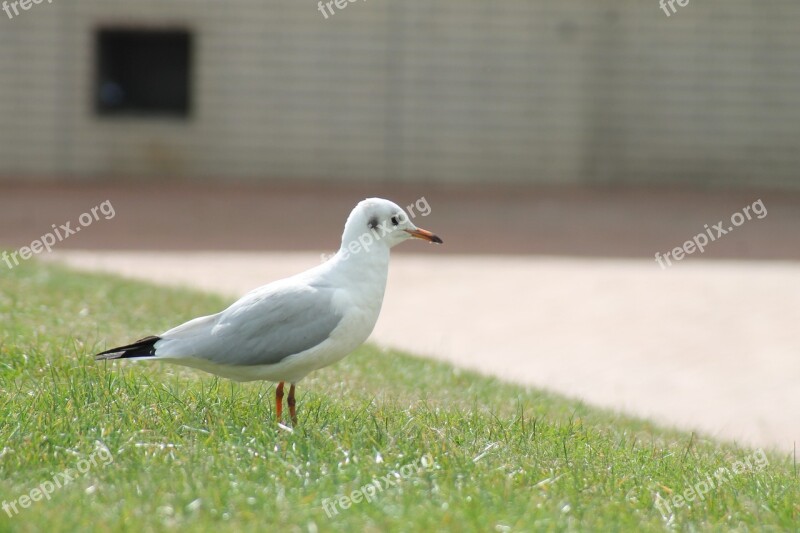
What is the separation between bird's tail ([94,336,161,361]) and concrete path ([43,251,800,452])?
3.78 metres

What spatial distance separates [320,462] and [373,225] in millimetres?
1199

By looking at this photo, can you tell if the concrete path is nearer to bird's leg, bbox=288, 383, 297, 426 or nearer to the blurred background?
bird's leg, bbox=288, 383, 297, 426

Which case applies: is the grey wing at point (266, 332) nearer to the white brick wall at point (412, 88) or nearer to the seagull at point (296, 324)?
the seagull at point (296, 324)

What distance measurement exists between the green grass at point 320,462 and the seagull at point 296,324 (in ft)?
0.78

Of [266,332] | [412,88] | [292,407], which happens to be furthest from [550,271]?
[266,332]

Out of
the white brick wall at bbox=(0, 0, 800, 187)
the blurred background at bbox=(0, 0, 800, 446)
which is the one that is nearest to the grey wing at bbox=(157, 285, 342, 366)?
the blurred background at bbox=(0, 0, 800, 446)

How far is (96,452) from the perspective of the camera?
4625mm

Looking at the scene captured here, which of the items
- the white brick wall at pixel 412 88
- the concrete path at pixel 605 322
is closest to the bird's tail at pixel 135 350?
the concrete path at pixel 605 322

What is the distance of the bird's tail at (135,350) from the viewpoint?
505 cm

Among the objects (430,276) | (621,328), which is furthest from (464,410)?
(430,276)

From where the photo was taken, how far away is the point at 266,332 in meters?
5.19

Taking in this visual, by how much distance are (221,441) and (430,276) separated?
23.9 ft

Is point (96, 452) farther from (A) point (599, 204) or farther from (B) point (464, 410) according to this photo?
(A) point (599, 204)

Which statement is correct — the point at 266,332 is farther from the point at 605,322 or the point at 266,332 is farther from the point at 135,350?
the point at 605,322
